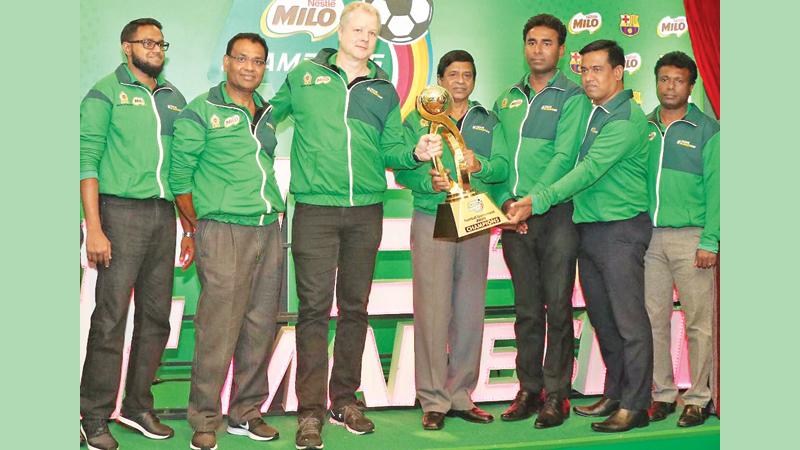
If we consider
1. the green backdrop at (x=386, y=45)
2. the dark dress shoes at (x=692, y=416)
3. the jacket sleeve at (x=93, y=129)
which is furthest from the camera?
the green backdrop at (x=386, y=45)

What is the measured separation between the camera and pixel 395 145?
373 centimetres

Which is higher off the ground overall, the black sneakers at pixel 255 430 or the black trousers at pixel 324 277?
the black trousers at pixel 324 277

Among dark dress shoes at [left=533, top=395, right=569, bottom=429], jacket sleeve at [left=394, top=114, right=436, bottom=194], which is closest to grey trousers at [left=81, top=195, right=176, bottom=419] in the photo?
jacket sleeve at [left=394, top=114, right=436, bottom=194]

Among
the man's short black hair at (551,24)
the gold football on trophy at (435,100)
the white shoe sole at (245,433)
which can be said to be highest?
the man's short black hair at (551,24)

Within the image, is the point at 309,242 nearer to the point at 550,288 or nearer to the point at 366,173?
the point at 366,173

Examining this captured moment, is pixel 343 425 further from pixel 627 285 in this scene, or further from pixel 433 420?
pixel 627 285

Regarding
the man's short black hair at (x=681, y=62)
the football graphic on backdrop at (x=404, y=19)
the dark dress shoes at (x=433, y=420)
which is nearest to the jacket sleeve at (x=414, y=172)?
the football graphic on backdrop at (x=404, y=19)

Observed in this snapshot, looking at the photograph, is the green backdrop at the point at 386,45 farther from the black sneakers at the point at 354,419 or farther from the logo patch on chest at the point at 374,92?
the logo patch on chest at the point at 374,92

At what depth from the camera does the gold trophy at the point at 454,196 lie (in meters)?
3.50

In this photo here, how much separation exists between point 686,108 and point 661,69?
0.78ft

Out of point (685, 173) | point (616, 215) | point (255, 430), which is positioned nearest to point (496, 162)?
point (616, 215)

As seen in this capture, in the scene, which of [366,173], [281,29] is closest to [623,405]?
[366,173]

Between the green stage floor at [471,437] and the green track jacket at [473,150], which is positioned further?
the green track jacket at [473,150]

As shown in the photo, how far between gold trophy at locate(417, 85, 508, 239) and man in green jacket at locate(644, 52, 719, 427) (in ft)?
3.17
